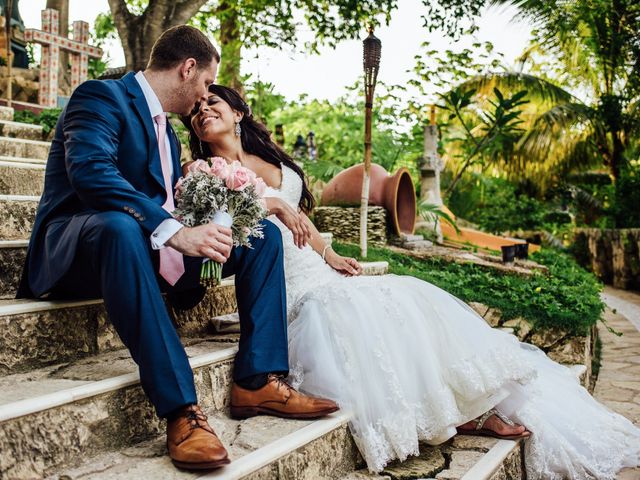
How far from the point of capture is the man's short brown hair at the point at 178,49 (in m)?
2.52

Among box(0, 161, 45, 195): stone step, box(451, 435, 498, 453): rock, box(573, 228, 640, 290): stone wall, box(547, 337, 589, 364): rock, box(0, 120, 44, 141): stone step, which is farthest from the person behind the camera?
box(573, 228, 640, 290): stone wall

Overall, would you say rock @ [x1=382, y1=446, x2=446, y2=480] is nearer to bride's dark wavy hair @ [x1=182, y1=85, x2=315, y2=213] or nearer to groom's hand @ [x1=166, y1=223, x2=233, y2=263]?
groom's hand @ [x1=166, y1=223, x2=233, y2=263]

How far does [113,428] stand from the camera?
1.98 m

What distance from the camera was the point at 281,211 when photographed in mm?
2836

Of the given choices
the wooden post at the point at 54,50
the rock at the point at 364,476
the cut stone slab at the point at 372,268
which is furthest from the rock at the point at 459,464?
the wooden post at the point at 54,50

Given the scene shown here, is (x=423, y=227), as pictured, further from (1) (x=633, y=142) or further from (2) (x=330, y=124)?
(1) (x=633, y=142)

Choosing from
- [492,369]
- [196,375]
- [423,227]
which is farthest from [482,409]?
[423,227]

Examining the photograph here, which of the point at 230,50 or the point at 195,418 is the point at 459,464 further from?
the point at 230,50

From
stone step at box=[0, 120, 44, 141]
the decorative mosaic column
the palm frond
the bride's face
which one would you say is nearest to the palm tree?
the palm frond

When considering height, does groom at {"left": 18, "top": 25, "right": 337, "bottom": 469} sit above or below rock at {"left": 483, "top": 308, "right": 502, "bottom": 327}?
above

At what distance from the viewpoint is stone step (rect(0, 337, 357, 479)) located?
1.75 m

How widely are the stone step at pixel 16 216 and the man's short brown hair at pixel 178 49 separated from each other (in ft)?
3.79

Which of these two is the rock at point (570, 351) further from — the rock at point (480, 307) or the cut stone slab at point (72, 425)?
the cut stone slab at point (72, 425)

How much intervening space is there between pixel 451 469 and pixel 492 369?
1.49 feet
